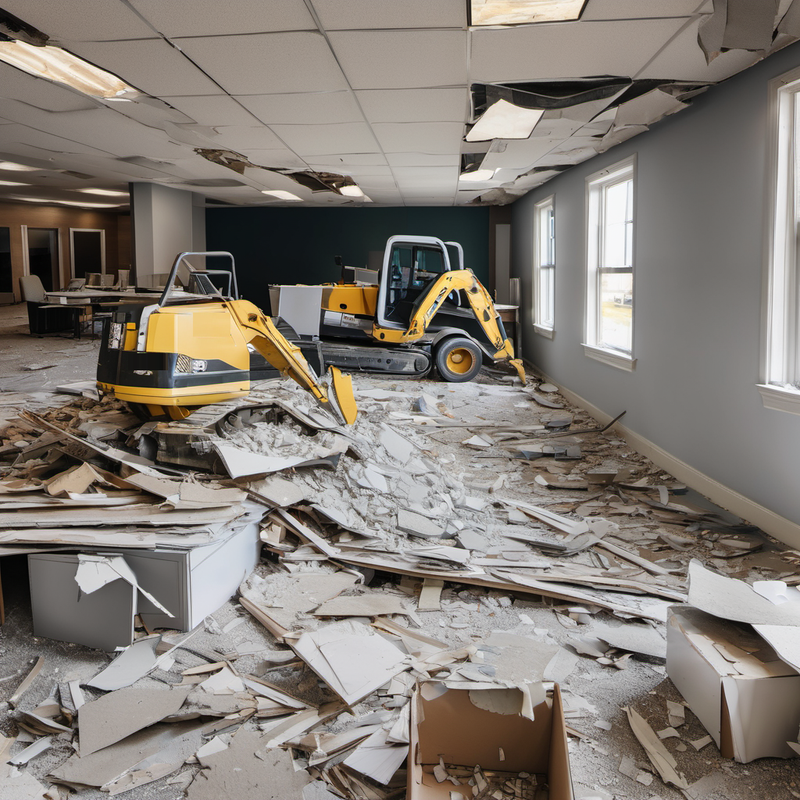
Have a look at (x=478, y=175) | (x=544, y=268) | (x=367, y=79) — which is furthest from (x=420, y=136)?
(x=544, y=268)

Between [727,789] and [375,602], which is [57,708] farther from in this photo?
[727,789]

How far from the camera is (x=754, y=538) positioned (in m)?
3.63

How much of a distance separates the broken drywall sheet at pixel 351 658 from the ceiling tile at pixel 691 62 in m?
3.20

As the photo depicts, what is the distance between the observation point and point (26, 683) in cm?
234

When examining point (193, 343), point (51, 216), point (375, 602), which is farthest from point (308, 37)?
point (51, 216)

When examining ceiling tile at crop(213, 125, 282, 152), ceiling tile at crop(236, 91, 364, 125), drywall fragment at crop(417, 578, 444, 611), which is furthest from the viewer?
ceiling tile at crop(213, 125, 282, 152)

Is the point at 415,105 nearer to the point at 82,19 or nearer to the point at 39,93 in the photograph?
the point at 82,19

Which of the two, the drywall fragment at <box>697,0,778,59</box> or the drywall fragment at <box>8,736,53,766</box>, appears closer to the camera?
the drywall fragment at <box>8,736,53,766</box>

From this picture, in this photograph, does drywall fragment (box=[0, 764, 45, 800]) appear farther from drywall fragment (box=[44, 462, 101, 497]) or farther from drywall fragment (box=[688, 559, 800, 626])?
drywall fragment (box=[688, 559, 800, 626])

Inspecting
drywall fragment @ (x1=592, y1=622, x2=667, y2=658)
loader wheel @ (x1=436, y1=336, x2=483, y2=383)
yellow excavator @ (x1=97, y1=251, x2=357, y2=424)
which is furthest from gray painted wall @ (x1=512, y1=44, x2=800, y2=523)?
yellow excavator @ (x1=97, y1=251, x2=357, y2=424)

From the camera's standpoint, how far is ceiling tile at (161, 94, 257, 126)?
492 centimetres

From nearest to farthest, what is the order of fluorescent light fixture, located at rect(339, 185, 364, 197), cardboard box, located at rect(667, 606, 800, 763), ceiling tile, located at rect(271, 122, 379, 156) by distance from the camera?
cardboard box, located at rect(667, 606, 800, 763) < ceiling tile, located at rect(271, 122, 379, 156) < fluorescent light fixture, located at rect(339, 185, 364, 197)

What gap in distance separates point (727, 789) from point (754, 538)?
2060mm

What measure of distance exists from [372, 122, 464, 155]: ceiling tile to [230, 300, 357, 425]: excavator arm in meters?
2.46
